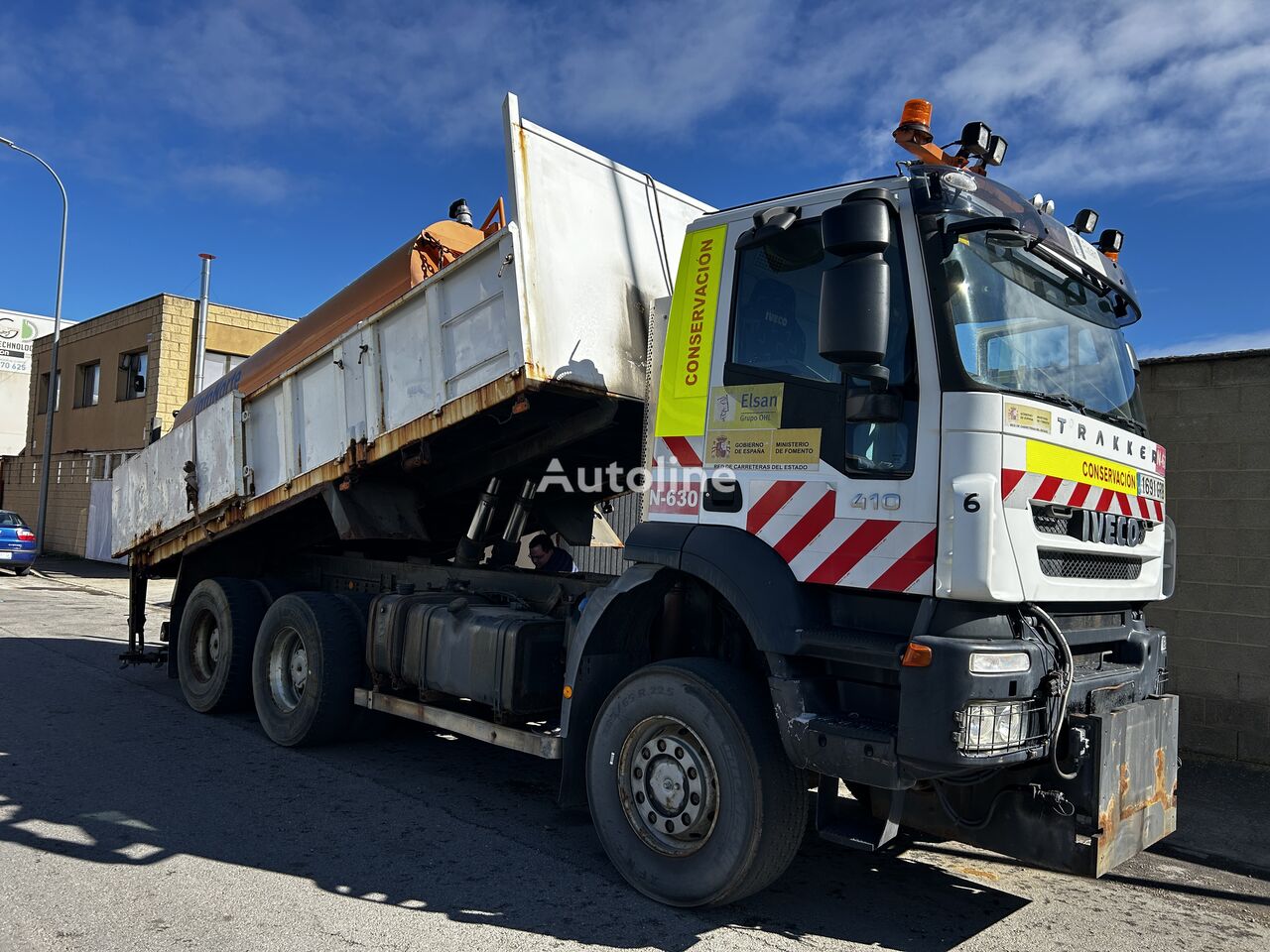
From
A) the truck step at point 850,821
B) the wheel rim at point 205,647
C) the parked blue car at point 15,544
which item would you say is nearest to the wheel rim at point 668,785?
the truck step at point 850,821

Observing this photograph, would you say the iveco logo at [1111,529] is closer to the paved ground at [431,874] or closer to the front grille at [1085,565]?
the front grille at [1085,565]

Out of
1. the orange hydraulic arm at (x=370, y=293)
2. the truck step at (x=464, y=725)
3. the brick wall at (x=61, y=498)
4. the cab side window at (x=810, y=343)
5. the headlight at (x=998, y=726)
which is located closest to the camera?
the headlight at (x=998, y=726)

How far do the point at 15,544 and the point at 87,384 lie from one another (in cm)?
753

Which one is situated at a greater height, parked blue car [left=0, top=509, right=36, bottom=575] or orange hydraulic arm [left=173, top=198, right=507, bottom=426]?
orange hydraulic arm [left=173, top=198, right=507, bottom=426]

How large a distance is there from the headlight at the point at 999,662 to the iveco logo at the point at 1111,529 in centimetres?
66

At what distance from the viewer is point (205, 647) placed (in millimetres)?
8008

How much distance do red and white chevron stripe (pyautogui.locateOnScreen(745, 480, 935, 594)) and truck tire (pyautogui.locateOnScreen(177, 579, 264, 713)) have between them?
4900mm

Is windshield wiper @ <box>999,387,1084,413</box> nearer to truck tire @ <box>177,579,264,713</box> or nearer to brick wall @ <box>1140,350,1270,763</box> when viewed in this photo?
brick wall @ <box>1140,350,1270,763</box>

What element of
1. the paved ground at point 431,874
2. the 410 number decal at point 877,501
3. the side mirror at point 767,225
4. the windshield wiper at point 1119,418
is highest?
the side mirror at point 767,225

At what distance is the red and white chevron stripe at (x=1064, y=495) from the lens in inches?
142

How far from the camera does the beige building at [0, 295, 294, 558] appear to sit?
75.7 feet

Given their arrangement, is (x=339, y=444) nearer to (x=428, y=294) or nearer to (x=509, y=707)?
(x=428, y=294)

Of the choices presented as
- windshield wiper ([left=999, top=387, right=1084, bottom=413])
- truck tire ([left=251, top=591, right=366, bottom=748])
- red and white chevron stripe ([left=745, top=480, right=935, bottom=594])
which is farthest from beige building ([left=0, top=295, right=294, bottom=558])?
windshield wiper ([left=999, top=387, right=1084, bottom=413])

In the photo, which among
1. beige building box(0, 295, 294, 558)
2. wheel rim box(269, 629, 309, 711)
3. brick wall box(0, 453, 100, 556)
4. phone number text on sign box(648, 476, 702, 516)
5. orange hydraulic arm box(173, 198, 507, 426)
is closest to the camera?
phone number text on sign box(648, 476, 702, 516)
